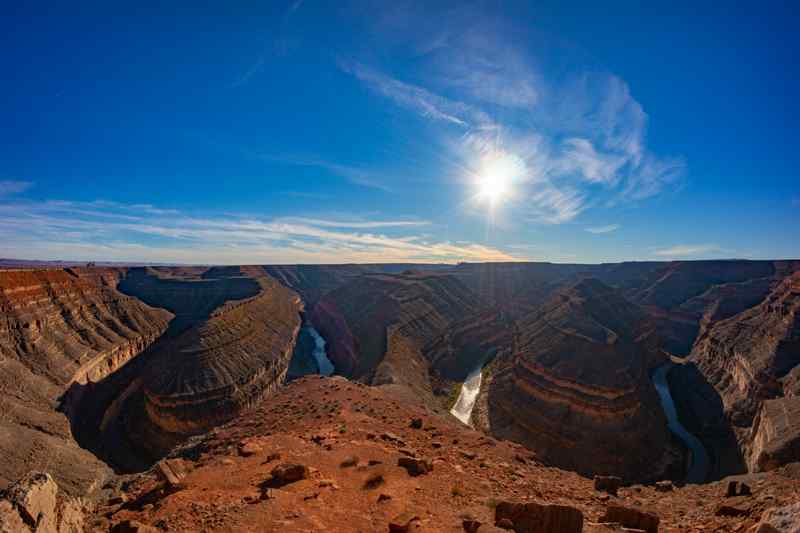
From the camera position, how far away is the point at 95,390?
49.9m

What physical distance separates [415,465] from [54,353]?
56.4m

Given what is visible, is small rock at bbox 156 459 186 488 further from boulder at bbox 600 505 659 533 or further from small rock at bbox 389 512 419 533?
boulder at bbox 600 505 659 533

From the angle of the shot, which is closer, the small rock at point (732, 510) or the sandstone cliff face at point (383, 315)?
the small rock at point (732, 510)

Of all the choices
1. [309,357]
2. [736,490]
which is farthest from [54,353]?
[736,490]

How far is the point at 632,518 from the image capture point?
11.0m

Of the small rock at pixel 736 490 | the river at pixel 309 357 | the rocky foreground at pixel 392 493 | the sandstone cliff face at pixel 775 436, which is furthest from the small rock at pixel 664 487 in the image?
the river at pixel 309 357

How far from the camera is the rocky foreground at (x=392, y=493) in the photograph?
10.1m

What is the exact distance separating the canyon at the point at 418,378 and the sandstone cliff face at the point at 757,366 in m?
0.29

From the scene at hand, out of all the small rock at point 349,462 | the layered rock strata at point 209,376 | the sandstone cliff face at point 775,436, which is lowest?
the layered rock strata at point 209,376

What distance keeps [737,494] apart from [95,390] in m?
66.4

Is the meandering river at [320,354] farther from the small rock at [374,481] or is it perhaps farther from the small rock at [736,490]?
the small rock at [736,490]

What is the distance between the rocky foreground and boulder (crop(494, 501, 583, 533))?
0.09 ft

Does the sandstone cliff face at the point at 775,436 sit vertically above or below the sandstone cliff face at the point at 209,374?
above

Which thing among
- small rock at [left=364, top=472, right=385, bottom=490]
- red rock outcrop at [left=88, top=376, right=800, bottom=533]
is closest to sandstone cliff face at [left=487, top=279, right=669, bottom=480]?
red rock outcrop at [left=88, top=376, right=800, bottom=533]
